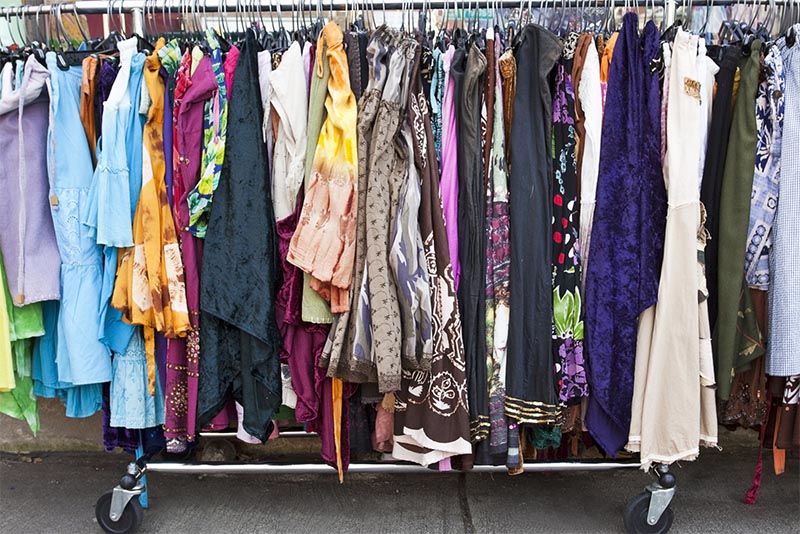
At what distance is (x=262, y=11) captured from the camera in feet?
7.66

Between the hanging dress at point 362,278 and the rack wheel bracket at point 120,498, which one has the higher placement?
the hanging dress at point 362,278

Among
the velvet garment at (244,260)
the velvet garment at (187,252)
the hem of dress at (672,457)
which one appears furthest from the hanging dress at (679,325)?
the velvet garment at (187,252)

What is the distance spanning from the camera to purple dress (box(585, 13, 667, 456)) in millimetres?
2201

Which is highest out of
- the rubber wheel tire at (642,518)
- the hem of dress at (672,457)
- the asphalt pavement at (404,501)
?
the hem of dress at (672,457)

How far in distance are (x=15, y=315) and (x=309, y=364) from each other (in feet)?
3.36

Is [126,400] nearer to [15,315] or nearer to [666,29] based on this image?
[15,315]

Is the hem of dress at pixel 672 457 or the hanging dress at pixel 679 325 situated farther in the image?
the hem of dress at pixel 672 457

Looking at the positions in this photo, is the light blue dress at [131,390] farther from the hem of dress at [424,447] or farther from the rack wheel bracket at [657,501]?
the rack wheel bracket at [657,501]

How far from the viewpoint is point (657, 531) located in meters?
2.59

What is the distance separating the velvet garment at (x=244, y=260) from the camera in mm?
2205

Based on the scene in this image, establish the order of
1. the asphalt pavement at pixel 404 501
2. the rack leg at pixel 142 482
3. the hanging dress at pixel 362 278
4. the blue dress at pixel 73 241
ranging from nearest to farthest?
1. the hanging dress at pixel 362 278
2. the blue dress at pixel 73 241
3. the rack leg at pixel 142 482
4. the asphalt pavement at pixel 404 501

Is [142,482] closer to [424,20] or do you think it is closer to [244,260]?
[244,260]

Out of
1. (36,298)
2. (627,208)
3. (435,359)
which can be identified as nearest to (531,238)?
(627,208)

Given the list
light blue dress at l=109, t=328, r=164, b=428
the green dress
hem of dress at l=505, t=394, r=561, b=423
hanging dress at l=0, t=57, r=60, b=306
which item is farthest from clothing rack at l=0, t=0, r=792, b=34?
hem of dress at l=505, t=394, r=561, b=423
